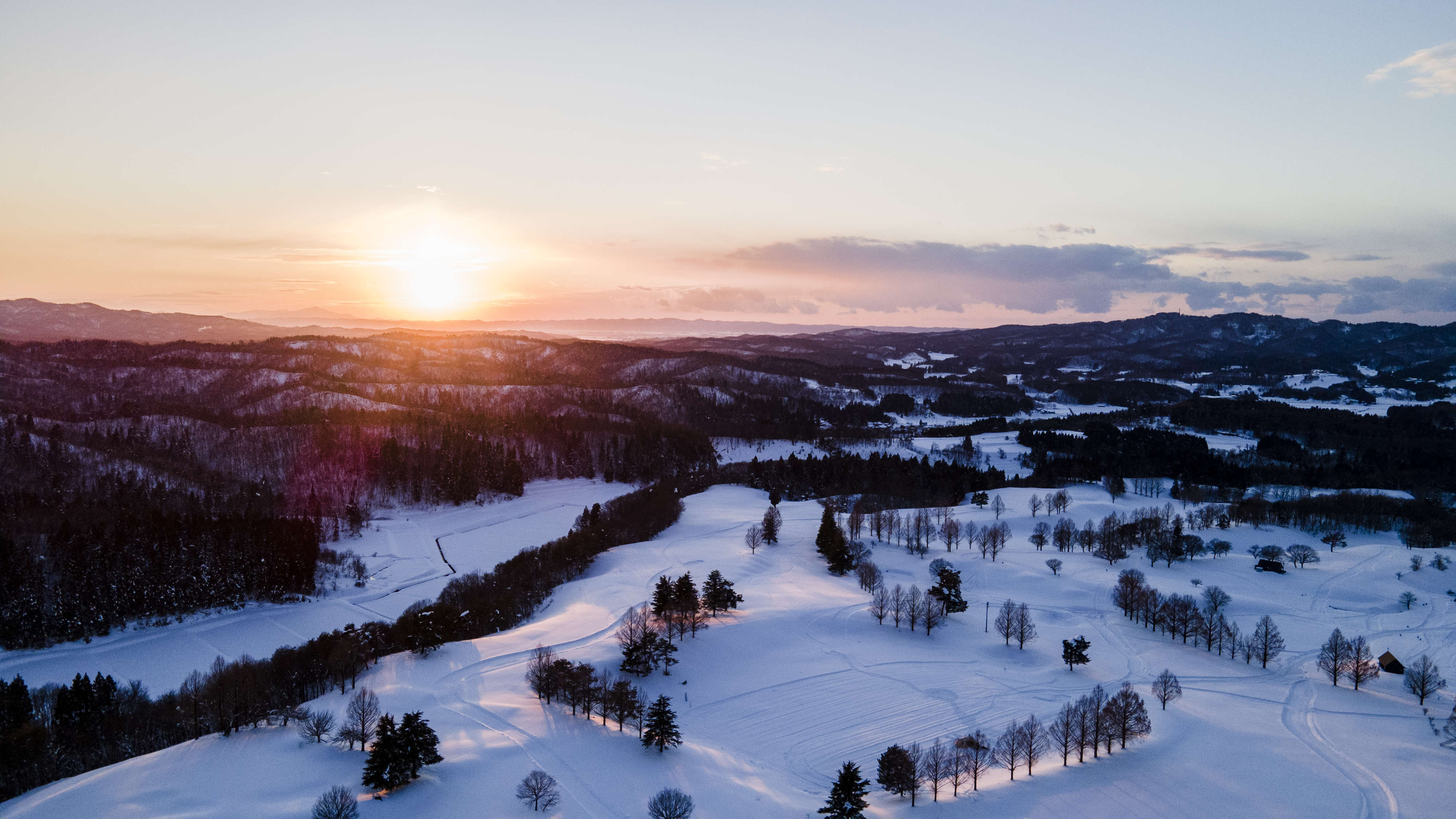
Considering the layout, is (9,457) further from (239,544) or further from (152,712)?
(152,712)

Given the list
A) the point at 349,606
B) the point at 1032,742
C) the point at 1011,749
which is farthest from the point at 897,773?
the point at 349,606

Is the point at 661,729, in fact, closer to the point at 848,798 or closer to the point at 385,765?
the point at 848,798

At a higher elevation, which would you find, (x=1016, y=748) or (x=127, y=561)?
(x=1016, y=748)

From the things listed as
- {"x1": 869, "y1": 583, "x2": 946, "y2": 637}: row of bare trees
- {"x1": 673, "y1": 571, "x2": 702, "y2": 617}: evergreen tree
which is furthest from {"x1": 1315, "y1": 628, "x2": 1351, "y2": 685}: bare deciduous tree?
{"x1": 673, "y1": 571, "x2": 702, "y2": 617}: evergreen tree

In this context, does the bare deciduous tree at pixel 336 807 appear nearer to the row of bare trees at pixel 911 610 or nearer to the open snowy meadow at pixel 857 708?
the open snowy meadow at pixel 857 708

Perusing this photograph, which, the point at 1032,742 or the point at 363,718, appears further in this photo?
the point at 363,718

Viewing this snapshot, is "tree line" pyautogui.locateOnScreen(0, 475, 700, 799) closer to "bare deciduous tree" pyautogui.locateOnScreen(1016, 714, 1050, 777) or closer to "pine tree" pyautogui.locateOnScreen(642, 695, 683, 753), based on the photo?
"pine tree" pyautogui.locateOnScreen(642, 695, 683, 753)

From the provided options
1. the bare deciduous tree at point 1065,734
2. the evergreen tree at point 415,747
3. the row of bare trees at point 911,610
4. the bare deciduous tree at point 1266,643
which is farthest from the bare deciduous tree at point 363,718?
the bare deciduous tree at point 1266,643

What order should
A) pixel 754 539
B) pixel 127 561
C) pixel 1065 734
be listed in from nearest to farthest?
pixel 1065 734 < pixel 127 561 < pixel 754 539
